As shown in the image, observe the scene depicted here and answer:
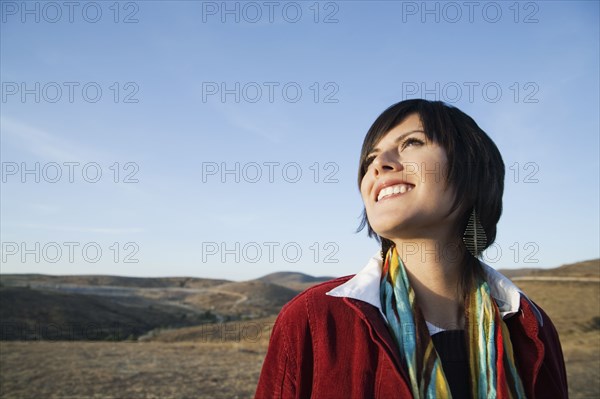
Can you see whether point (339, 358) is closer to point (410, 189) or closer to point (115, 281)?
point (410, 189)

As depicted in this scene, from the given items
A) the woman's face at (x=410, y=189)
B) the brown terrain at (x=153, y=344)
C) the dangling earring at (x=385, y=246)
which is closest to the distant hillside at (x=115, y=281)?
the brown terrain at (x=153, y=344)

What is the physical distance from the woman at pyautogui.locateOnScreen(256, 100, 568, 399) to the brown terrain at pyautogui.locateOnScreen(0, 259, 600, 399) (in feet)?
20.4

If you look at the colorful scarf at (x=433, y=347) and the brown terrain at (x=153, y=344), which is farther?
the brown terrain at (x=153, y=344)

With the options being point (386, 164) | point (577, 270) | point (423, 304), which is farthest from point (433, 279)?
point (577, 270)

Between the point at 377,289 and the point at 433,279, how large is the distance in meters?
0.31

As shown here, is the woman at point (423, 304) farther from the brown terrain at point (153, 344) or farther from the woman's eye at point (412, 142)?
the brown terrain at point (153, 344)

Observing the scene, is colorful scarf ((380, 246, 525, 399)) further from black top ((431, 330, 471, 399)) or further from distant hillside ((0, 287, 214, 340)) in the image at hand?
distant hillside ((0, 287, 214, 340))

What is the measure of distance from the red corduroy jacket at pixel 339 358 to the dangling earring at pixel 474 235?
0.49 metres

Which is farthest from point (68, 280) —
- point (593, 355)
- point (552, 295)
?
point (593, 355)

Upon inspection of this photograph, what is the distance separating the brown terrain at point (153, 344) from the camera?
24.8 feet

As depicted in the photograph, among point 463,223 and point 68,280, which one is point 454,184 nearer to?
point 463,223

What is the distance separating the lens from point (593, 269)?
33250 mm

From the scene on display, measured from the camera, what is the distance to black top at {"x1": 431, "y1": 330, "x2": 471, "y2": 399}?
1.75m

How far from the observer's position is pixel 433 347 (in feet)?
5.60
